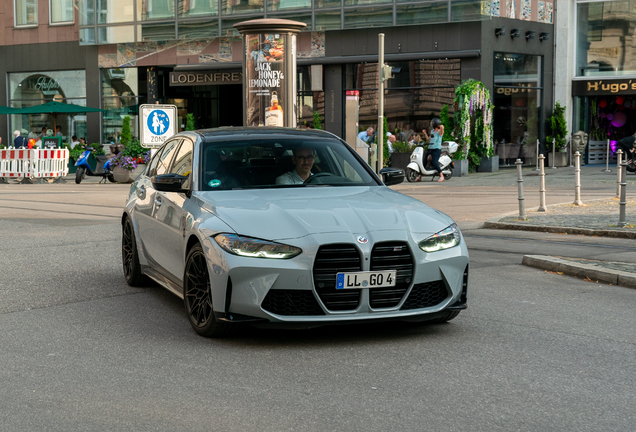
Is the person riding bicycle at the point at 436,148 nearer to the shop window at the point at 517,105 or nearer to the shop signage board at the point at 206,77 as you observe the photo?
the shop window at the point at 517,105

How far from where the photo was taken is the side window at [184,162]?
22.7ft

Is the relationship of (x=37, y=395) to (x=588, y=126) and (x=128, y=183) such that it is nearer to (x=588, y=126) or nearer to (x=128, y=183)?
(x=128, y=183)

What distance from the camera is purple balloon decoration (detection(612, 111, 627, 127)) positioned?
34.4 meters

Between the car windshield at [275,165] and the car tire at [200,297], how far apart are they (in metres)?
0.80

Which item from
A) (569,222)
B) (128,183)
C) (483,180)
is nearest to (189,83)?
(128,183)

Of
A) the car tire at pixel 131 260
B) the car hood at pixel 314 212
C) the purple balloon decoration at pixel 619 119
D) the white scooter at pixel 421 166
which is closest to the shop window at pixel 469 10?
the white scooter at pixel 421 166

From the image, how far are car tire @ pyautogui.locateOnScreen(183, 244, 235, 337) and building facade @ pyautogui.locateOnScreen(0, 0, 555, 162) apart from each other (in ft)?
78.4

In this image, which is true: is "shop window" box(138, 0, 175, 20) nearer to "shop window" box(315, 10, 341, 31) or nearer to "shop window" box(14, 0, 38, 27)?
"shop window" box(315, 10, 341, 31)

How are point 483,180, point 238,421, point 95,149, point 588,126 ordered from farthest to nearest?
1. point 588,126
2. point 95,149
3. point 483,180
4. point 238,421

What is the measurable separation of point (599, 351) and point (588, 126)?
99.3ft

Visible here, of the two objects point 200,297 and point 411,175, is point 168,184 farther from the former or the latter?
point 411,175

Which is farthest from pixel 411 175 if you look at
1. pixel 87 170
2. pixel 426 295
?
pixel 426 295

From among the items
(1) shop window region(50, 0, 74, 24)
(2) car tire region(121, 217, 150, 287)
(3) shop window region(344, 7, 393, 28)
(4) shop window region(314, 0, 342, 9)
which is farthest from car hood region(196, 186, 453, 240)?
(1) shop window region(50, 0, 74, 24)

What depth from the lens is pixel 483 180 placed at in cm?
2539
